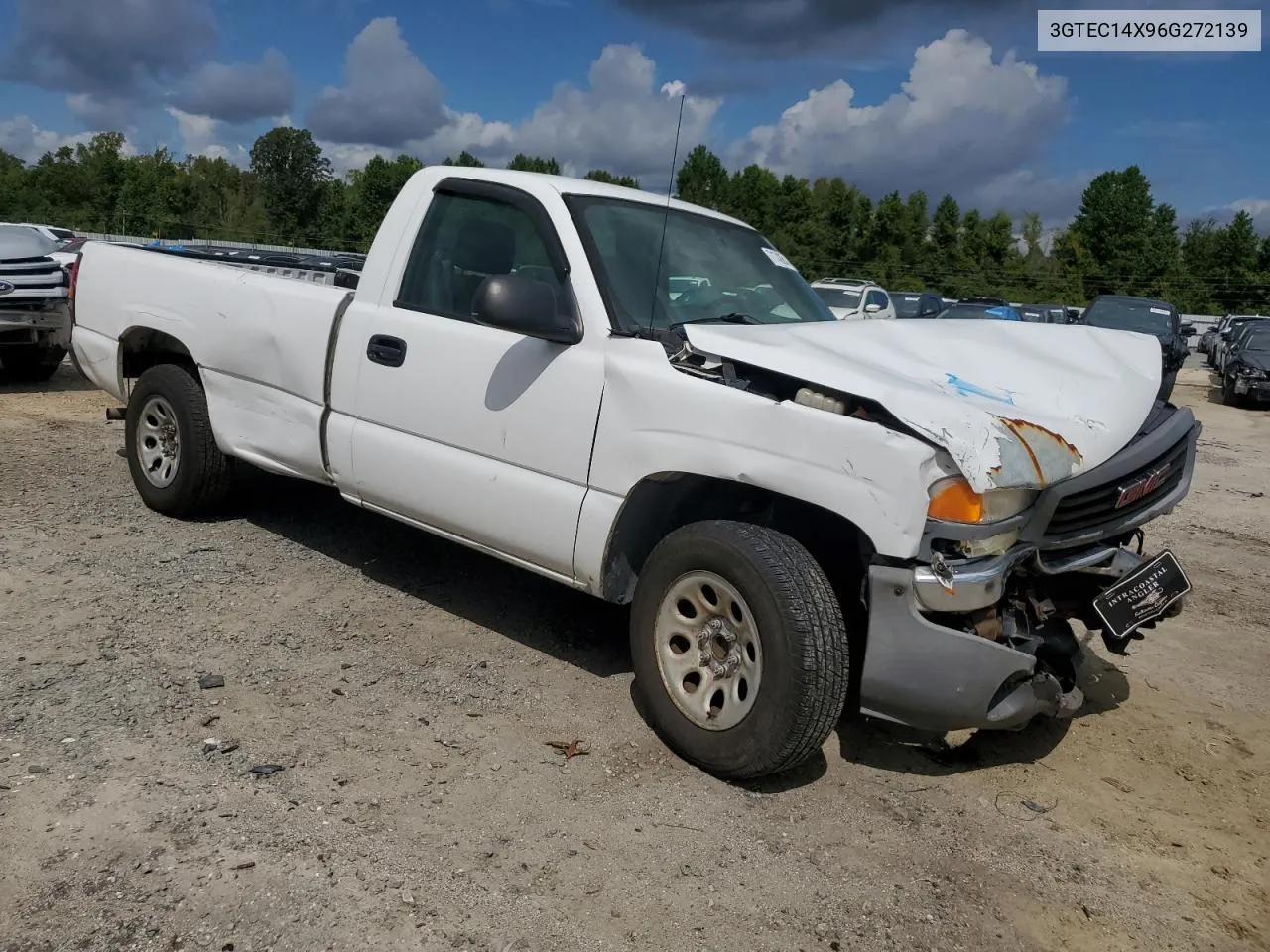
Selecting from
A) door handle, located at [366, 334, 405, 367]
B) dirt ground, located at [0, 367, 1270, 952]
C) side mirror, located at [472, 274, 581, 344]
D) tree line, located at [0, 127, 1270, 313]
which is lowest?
dirt ground, located at [0, 367, 1270, 952]

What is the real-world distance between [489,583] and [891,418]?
2.72 meters

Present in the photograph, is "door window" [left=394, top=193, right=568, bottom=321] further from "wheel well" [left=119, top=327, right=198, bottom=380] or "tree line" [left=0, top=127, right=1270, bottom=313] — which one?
"tree line" [left=0, top=127, right=1270, bottom=313]

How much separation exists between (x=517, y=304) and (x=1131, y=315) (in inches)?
775

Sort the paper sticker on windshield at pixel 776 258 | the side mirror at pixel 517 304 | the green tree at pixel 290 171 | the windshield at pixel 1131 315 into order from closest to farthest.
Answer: the side mirror at pixel 517 304
the paper sticker on windshield at pixel 776 258
the windshield at pixel 1131 315
the green tree at pixel 290 171

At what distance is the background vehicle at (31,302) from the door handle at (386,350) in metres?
6.33

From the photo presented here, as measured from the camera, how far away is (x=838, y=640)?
318 centimetres

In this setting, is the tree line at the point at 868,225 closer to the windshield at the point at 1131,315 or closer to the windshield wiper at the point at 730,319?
the windshield at the point at 1131,315

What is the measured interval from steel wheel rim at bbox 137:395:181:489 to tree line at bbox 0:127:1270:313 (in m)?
46.7

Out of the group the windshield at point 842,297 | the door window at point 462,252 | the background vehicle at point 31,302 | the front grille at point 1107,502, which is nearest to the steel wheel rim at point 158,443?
the door window at point 462,252

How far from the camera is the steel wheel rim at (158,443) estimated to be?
564cm

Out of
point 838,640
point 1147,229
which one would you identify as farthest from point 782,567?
point 1147,229

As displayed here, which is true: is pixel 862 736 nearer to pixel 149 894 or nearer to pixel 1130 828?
pixel 1130 828

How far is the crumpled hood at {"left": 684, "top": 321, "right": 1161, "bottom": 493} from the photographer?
9.90ft

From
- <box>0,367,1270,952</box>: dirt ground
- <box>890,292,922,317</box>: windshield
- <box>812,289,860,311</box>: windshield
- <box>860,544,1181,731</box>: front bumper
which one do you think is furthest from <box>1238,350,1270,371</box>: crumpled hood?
<box>860,544,1181,731</box>: front bumper
